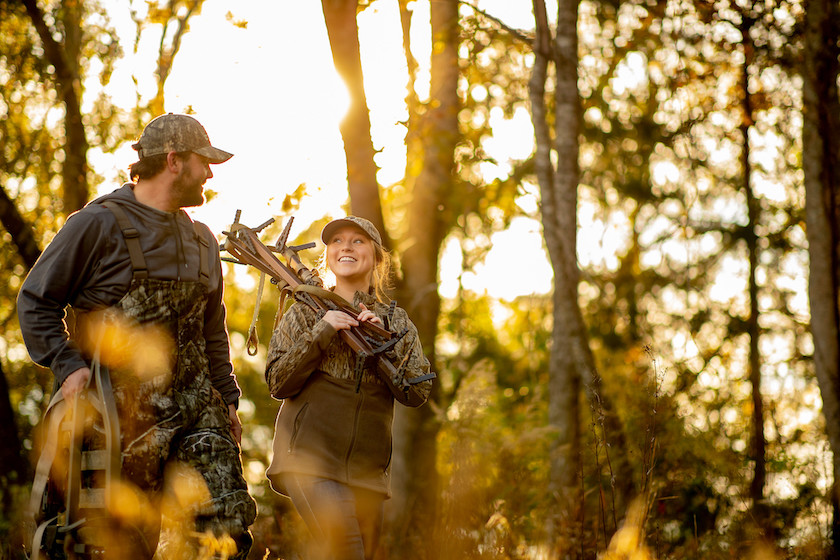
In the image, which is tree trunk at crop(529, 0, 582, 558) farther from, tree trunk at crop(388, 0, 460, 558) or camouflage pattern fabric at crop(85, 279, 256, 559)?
camouflage pattern fabric at crop(85, 279, 256, 559)

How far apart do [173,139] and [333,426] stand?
4.98ft

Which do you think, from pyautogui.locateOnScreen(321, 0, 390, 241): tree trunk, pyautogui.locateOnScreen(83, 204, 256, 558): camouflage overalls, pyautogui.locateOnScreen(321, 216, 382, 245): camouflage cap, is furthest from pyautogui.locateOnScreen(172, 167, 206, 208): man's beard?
pyautogui.locateOnScreen(321, 0, 390, 241): tree trunk

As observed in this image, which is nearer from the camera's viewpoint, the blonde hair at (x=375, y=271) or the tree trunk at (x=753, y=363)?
the blonde hair at (x=375, y=271)

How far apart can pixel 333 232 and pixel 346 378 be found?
0.80 metres

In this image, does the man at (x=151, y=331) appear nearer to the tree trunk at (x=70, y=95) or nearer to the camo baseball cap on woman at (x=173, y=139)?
the camo baseball cap on woman at (x=173, y=139)

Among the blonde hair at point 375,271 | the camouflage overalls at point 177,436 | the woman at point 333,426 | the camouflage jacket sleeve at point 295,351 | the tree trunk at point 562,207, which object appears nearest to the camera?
the camouflage overalls at point 177,436

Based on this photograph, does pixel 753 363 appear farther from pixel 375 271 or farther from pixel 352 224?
pixel 352 224

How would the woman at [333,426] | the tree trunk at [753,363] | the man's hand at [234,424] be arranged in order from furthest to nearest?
1. the tree trunk at [753,363]
2. the man's hand at [234,424]
3. the woman at [333,426]

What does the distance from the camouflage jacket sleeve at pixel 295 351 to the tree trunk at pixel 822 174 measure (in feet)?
20.7

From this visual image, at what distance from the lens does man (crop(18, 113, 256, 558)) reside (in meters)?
4.28

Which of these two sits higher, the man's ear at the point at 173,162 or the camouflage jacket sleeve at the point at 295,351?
the man's ear at the point at 173,162

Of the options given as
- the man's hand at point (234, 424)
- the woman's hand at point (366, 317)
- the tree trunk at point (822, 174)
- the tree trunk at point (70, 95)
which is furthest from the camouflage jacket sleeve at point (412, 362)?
the tree trunk at point (70, 95)

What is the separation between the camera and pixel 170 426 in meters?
4.46

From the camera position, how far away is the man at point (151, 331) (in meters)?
4.28
